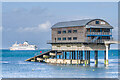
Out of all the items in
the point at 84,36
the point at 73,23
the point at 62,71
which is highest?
the point at 73,23

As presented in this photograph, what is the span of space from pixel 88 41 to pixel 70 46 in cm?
606

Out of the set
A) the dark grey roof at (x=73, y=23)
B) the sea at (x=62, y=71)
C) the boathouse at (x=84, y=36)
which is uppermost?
the dark grey roof at (x=73, y=23)

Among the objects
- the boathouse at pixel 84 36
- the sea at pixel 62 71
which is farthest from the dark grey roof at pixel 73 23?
the sea at pixel 62 71

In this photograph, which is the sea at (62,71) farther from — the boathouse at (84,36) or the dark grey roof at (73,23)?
the dark grey roof at (73,23)

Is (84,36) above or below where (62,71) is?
above

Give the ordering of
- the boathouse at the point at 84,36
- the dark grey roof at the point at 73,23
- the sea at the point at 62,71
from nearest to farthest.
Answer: the sea at the point at 62,71 → the boathouse at the point at 84,36 → the dark grey roof at the point at 73,23

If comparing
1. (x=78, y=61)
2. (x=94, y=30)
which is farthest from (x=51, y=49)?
(x=94, y=30)

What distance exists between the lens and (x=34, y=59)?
3620 inches

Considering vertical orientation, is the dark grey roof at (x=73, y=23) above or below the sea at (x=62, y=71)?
above

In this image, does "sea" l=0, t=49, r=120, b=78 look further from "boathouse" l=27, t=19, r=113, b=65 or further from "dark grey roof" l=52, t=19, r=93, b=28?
"dark grey roof" l=52, t=19, r=93, b=28

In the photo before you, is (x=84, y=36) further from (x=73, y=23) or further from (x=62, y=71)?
(x=62, y=71)

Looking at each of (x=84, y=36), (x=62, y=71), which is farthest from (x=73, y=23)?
(x=62, y=71)

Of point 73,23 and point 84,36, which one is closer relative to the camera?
point 84,36

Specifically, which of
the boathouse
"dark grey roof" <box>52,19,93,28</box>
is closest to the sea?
the boathouse
